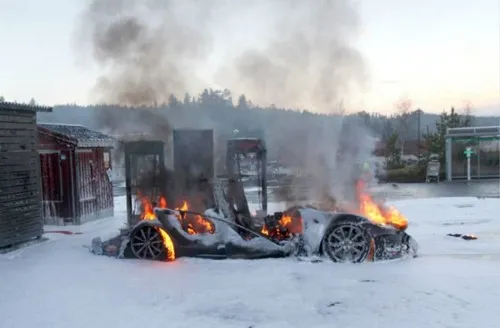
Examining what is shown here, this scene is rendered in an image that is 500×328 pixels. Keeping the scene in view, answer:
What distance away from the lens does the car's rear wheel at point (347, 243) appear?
7637 mm

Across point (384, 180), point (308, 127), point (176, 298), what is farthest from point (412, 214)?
point (384, 180)

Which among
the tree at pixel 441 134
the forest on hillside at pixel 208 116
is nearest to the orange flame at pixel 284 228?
the forest on hillside at pixel 208 116

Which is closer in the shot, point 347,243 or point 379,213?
point 347,243

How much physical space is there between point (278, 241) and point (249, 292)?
1.98 metres

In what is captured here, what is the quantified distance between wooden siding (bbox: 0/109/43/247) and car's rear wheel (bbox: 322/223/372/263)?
6049mm

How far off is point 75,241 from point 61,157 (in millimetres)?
3932

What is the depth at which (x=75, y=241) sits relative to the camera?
10.1 m

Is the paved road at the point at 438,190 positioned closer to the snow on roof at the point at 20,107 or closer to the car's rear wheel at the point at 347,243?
the snow on roof at the point at 20,107

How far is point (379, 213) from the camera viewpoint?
9211 mm

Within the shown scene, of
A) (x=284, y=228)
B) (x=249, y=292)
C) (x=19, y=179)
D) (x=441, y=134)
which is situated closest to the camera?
(x=249, y=292)

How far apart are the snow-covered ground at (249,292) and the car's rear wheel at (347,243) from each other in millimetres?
217

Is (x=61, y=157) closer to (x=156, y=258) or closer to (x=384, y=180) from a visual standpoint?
(x=156, y=258)

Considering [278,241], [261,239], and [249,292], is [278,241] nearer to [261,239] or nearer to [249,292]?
[261,239]

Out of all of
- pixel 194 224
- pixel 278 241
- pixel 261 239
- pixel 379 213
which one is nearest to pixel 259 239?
pixel 261 239
